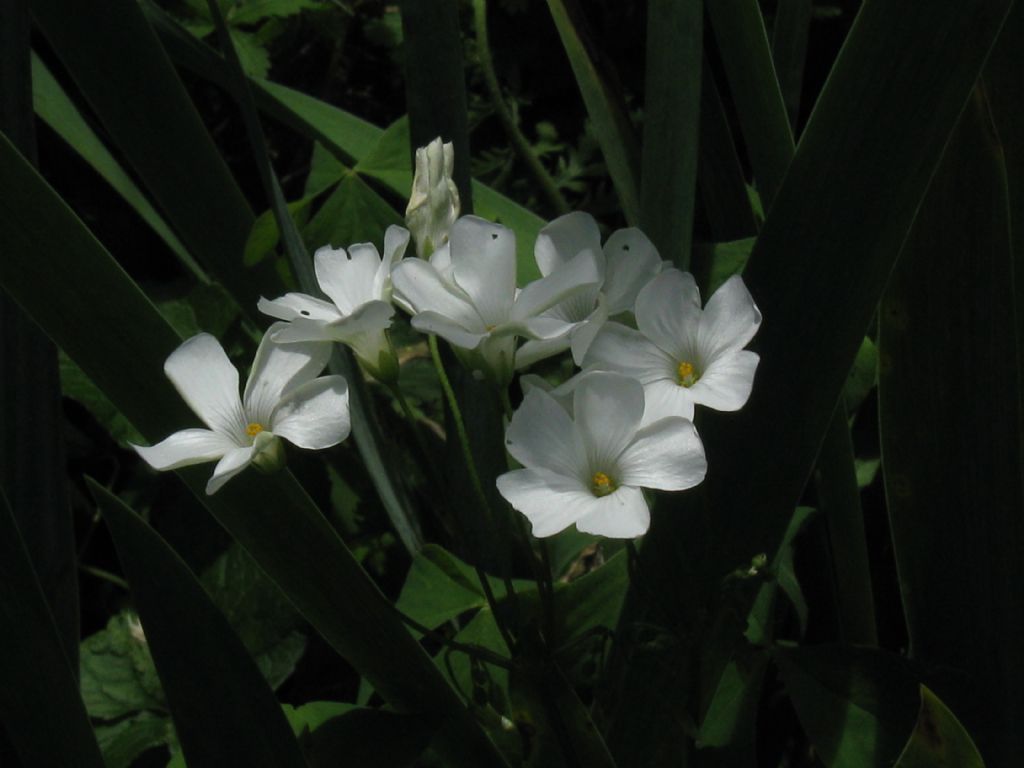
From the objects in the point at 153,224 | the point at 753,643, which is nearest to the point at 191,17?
the point at 153,224

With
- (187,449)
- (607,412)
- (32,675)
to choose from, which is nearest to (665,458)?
(607,412)

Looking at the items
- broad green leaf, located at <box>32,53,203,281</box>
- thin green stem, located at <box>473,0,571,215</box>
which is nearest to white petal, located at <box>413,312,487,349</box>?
thin green stem, located at <box>473,0,571,215</box>

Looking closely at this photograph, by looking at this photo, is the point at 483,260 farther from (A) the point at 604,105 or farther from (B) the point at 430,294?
(A) the point at 604,105

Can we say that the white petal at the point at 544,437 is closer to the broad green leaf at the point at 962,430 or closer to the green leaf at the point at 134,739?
the broad green leaf at the point at 962,430

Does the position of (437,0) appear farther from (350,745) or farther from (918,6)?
(350,745)

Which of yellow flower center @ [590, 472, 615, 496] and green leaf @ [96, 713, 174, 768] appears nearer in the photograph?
yellow flower center @ [590, 472, 615, 496]

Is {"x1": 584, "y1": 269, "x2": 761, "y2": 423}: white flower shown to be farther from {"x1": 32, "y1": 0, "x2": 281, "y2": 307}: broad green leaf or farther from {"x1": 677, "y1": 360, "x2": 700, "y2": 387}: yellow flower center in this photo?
{"x1": 32, "y1": 0, "x2": 281, "y2": 307}: broad green leaf
